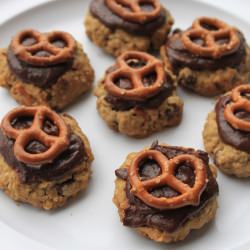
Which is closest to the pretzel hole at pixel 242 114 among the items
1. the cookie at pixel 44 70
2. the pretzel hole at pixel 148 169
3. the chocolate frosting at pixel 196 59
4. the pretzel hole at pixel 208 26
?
the chocolate frosting at pixel 196 59

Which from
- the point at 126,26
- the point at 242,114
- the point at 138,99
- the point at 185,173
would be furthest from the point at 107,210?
the point at 126,26

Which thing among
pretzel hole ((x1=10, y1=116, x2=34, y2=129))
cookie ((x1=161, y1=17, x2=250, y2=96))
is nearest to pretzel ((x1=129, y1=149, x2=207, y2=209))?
pretzel hole ((x1=10, y1=116, x2=34, y2=129))

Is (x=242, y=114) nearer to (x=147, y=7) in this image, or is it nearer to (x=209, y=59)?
(x=209, y=59)

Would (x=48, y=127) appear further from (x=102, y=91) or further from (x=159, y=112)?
(x=159, y=112)

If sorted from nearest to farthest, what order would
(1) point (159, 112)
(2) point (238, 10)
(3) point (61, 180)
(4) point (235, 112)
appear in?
(3) point (61, 180) → (4) point (235, 112) → (1) point (159, 112) → (2) point (238, 10)

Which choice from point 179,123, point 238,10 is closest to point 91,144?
point 179,123

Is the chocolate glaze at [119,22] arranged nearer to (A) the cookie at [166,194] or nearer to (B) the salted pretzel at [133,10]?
(B) the salted pretzel at [133,10]
